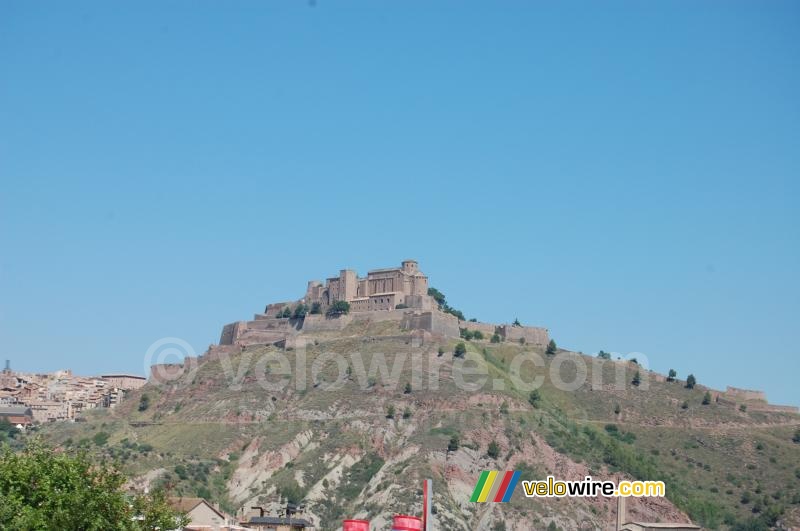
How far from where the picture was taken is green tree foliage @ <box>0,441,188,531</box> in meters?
55.7

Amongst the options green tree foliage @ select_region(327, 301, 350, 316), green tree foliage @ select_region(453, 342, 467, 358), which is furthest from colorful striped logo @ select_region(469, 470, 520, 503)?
green tree foliage @ select_region(327, 301, 350, 316)

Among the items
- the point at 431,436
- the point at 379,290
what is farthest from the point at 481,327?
the point at 431,436

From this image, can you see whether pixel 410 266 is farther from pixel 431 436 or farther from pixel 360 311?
pixel 431 436

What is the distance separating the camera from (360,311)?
170 meters

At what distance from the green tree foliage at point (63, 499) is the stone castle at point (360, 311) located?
103 meters

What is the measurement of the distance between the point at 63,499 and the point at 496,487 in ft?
61.5

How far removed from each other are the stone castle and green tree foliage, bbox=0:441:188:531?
10292cm

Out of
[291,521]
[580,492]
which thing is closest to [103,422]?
[291,521]

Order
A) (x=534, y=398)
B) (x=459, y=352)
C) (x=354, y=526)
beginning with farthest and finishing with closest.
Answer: (x=459, y=352) < (x=534, y=398) < (x=354, y=526)

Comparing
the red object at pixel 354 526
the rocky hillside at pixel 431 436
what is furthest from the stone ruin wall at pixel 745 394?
the red object at pixel 354 526

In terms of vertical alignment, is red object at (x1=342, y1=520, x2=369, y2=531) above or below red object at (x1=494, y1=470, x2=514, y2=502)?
below

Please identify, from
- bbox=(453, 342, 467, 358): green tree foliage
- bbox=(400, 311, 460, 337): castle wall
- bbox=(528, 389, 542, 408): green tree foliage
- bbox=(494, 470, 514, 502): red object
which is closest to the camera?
bbox=(494, 470, 514, 502): red object

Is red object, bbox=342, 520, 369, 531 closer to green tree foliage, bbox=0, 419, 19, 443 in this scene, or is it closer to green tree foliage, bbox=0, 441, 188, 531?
green tree foliage, bbox=0, 441, 188, 531

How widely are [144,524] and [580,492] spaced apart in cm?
1775
